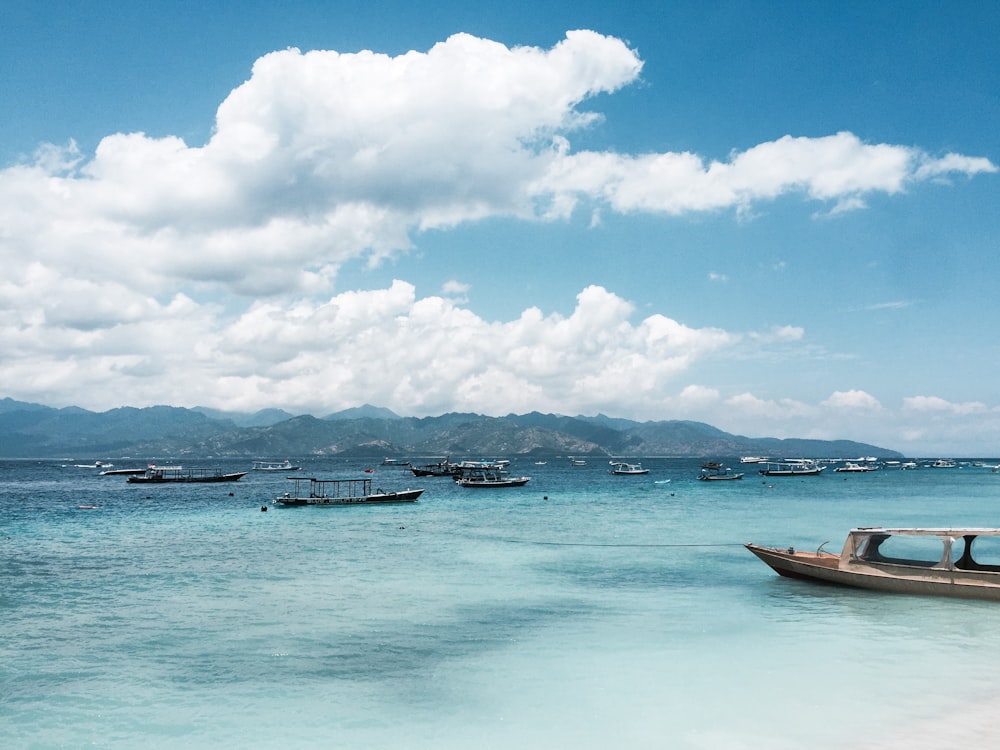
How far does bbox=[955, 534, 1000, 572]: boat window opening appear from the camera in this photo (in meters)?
26.0

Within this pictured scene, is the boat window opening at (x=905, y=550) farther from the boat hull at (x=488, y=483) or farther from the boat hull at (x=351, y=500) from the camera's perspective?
the boat hull at (x=488, y=483)

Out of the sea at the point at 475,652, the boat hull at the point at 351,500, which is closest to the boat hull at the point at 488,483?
the boat hull at the point at 351,500

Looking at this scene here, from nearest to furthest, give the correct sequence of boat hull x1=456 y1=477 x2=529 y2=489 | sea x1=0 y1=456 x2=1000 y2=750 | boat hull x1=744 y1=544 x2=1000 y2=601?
sea x1=0 y1=456 x2=1000 y2=750 → boat hull x1=744 y1=544 x2=1000 y2=601 → boat hull x1=456 y1=477 x2=529 y2=489

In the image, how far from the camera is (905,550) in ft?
142

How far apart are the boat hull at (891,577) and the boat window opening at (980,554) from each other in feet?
2.25

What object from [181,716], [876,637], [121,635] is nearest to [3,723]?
[181,716]

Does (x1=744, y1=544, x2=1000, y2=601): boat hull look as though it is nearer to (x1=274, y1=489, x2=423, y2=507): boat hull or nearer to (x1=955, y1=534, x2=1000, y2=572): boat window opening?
(x1=955, y1=534, x2=1000, y2=572): boat window opening

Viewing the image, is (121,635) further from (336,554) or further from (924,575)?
(924,575)

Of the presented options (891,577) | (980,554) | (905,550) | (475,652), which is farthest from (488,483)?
(475,652)

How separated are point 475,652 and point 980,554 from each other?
34.6m

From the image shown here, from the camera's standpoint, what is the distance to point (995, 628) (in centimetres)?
2233

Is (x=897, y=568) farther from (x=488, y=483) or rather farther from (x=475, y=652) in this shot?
(x=488, y=483)

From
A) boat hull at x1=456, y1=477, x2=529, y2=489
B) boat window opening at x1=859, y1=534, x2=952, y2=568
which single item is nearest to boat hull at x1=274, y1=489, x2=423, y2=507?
boat hull at x1=456, y1=477, x2=529, y2=489

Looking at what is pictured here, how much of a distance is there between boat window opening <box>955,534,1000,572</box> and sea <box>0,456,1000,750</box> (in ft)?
5.69
